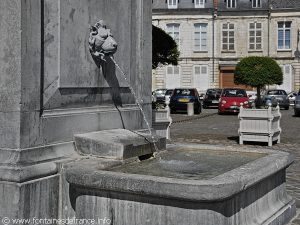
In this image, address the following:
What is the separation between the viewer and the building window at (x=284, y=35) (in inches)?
1906

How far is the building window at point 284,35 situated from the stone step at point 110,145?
44.7 meters

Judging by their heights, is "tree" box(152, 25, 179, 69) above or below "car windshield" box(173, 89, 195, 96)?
above

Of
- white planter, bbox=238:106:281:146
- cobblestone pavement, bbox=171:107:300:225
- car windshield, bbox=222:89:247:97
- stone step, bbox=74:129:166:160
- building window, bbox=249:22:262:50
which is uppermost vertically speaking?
building window, bbox=249:22:262:50

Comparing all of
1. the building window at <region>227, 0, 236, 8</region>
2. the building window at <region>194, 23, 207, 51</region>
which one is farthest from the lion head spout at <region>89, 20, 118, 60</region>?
the building window at <region>227, 0, 236, 8</region>

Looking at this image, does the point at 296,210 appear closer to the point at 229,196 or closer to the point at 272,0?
the point at 229,196

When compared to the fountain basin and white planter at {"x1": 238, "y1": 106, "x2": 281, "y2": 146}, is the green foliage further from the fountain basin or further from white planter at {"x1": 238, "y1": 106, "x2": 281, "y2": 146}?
the fountain basin

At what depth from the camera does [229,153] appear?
6.68 m

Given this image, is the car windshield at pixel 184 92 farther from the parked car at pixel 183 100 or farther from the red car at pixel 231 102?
the red car at pixel 231 102

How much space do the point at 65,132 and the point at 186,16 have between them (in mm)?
45934

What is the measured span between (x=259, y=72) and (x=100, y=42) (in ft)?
89.7

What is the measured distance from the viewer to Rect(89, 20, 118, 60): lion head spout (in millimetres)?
5879

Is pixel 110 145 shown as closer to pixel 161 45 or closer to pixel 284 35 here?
pixel 161 45

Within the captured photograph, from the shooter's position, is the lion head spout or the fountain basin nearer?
the fountain basin

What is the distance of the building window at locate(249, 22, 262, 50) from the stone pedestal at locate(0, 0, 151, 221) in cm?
4431
